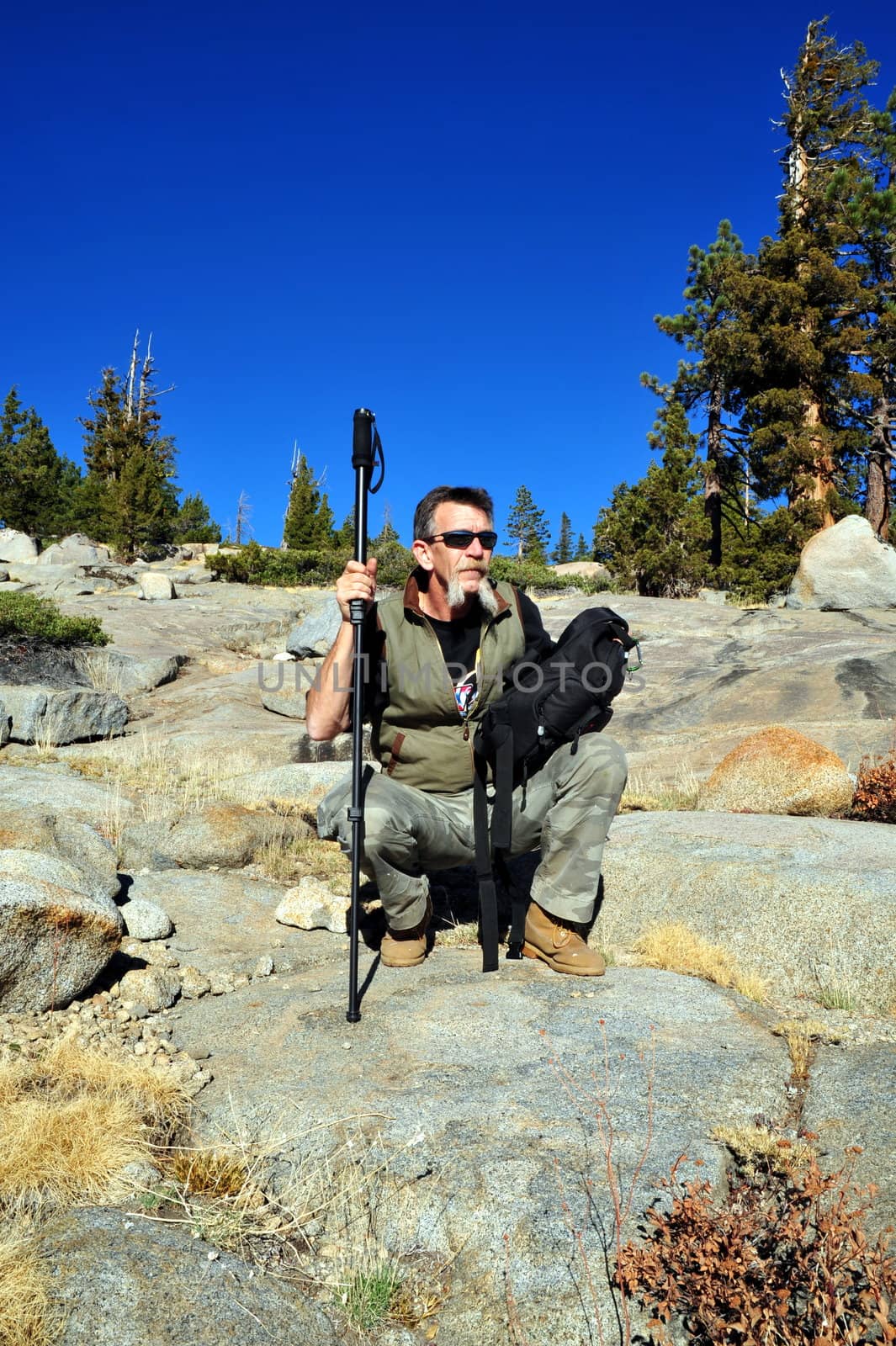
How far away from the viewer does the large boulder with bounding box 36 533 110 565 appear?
103 feet

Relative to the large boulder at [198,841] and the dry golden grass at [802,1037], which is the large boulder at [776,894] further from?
the large boulder at [198,841]

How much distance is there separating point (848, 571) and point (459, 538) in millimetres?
16314

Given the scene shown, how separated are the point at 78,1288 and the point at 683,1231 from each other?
52.5 inches

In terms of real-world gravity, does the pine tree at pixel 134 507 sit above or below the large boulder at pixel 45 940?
above

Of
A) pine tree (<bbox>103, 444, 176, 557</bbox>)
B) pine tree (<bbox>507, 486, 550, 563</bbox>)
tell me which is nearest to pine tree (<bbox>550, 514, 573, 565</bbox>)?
pine tree (<bbox>507, 486, 550, 563</bbox>)

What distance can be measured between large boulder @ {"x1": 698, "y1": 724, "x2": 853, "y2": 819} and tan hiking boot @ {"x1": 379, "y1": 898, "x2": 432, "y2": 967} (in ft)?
10.6

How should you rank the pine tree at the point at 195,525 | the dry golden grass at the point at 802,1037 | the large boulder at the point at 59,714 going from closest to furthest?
the dry golden grass at the point at 802,1037
the large boulder at the point at 59,714
the pine tree at the point at 195,525

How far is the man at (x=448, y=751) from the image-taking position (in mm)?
4039

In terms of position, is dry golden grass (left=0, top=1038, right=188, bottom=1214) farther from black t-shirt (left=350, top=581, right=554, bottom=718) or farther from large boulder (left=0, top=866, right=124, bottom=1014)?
black t-shirt (left=350, top=581, right=554, bottom=718)

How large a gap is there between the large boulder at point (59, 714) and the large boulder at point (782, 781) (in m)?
7.66

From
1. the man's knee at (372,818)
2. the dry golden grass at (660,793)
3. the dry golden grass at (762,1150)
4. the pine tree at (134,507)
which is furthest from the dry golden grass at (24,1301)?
the pine tree at (134,507)

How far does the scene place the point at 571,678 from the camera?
4.05 metres

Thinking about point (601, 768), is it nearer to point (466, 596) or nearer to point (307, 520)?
point (466, 596)

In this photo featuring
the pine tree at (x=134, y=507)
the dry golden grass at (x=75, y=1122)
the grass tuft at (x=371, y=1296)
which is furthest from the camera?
the pine tree at (x=134, y=507)
